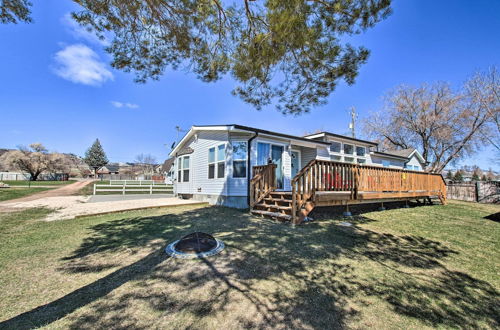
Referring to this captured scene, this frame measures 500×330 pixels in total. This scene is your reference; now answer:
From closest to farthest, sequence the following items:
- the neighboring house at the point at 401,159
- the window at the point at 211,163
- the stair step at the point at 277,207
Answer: the stair step at the point at 277,207, the window at the point at 211,163, the neighboring house at the point at 401,159

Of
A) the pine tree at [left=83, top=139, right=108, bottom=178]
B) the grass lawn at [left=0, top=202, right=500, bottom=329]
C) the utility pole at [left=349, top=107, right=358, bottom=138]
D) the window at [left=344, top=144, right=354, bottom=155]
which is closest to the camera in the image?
the grass lawn at [left=0, top=202, right=500, bottom=329]

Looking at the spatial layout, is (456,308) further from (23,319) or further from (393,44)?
(393,44)

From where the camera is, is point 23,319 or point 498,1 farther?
point 498,1

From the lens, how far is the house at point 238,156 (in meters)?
8.82

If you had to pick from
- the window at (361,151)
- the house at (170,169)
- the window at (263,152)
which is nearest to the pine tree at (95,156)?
the house at (170,169)

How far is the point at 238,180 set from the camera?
8.82 m

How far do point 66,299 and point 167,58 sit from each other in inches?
213

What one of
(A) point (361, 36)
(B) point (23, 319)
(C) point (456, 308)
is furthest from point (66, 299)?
(A) point (361, 36)

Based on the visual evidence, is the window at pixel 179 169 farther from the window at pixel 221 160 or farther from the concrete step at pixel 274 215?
the concrete step at pixel 274 215

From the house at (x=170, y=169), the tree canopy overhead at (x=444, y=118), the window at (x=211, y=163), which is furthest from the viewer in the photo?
the house at (x=170, y=169)

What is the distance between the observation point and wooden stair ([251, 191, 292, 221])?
6.12 metres

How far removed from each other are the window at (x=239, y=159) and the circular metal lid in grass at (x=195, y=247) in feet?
16.2

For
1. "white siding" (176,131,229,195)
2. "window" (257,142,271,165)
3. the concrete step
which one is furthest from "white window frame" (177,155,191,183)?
the concrete step

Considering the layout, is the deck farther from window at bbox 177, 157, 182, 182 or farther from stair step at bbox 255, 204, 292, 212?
window at bbox 177, 157, 182, 182
